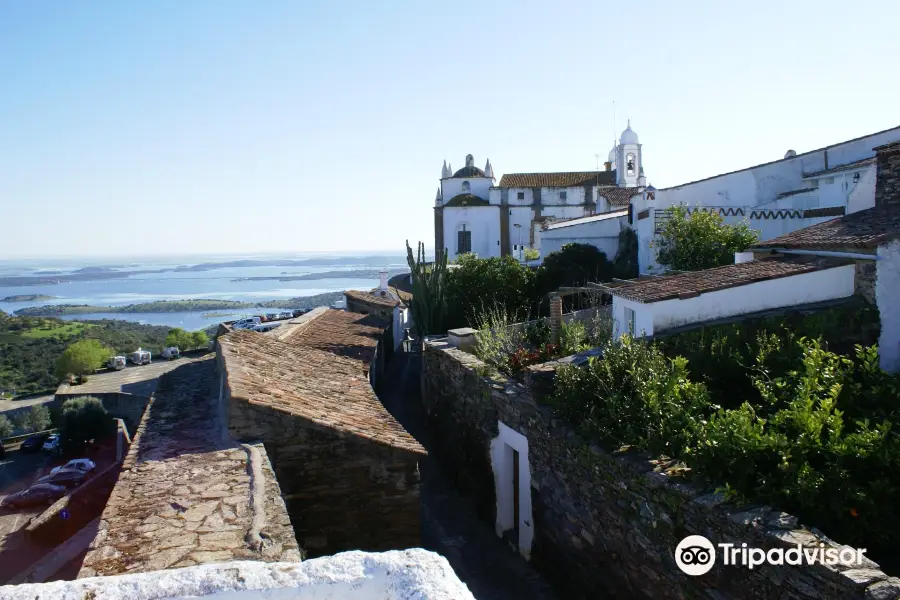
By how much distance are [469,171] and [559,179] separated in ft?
23.6

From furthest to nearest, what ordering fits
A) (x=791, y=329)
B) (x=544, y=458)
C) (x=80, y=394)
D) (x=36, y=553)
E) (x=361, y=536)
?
1. (x=80, y=394)
2. (x=791, y=329)
3. (x=544, y=458)
4. (x=36, y=553)
5. (x=361, y=536)

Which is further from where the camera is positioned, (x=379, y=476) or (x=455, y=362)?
(x=455, y=362)

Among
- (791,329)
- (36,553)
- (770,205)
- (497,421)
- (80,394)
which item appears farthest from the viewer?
(80,394)

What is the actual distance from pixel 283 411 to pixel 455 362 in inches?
232

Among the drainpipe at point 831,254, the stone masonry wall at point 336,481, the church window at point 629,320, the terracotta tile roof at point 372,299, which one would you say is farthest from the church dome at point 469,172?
the stone masonry wall at point 336,481

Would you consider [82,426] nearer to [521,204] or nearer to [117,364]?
[117,364]

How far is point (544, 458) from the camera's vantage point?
8656 millimetres

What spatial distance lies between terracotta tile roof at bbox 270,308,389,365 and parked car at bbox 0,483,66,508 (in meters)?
6.06

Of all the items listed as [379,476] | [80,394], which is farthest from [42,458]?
[379,476]

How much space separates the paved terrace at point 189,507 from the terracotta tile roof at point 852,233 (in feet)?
28.0

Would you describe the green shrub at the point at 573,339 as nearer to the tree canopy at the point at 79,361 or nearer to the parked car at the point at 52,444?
the parked car at the point at 52,444

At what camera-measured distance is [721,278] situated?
10438mm

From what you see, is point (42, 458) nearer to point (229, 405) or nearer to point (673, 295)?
point (229, 405)

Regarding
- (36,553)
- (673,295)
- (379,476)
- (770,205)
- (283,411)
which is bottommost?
(36,553)
